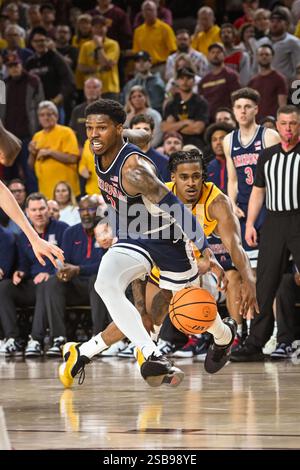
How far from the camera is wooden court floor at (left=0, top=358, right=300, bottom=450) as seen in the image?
4074 mm

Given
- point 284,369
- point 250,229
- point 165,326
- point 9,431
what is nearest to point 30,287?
point 165,326

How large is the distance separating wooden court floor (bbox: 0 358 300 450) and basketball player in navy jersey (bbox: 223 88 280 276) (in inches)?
66.8

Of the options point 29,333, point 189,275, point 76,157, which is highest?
point 76,157

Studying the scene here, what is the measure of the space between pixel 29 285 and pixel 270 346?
253 centimetres

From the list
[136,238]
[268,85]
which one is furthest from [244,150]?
[136,238]

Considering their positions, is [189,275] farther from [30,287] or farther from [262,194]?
[30,287]

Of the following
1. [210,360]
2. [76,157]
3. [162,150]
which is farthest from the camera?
[76,157]

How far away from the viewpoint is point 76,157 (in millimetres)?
11445

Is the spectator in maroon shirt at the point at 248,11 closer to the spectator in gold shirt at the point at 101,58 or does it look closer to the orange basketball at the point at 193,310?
the spectator in gold shirt at the point at 101,58

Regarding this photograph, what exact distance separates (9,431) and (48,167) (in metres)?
7.31

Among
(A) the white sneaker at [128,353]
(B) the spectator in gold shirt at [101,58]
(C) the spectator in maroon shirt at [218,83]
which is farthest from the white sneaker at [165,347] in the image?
(B) the spectator in gold shirt at [101,58]

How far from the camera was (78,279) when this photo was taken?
9.59 m

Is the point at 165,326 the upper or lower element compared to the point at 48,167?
lower

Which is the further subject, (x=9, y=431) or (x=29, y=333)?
(x=29, y=333)
